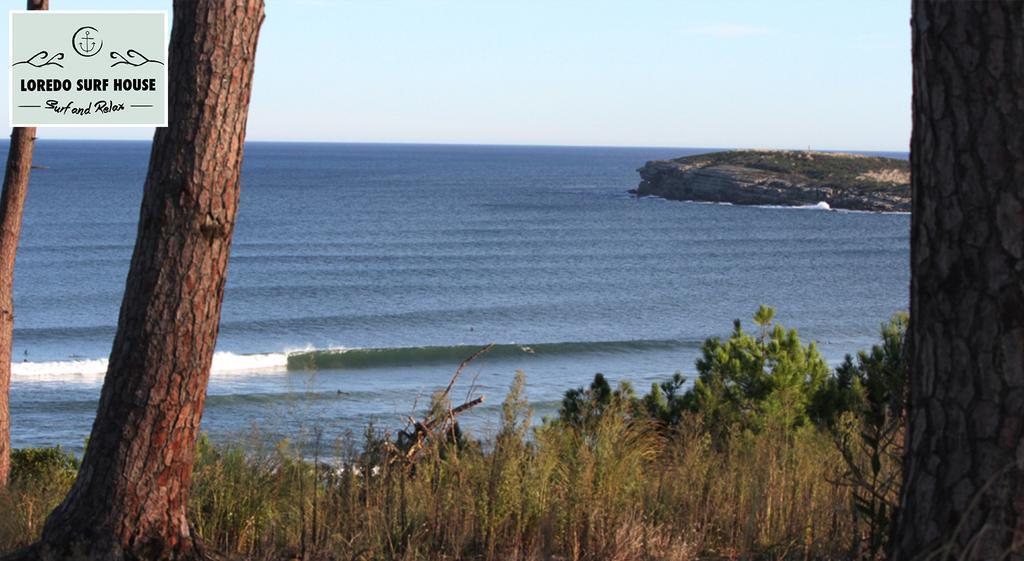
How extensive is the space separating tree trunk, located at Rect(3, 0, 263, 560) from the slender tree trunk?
3.19 metres

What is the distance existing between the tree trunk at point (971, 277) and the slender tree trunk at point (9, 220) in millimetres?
6049

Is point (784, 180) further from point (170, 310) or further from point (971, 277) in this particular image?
point (971, 277)

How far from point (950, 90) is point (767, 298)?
39395mm

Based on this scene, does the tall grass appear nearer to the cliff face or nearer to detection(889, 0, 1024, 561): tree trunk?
detection(889, 0, 1024, 561): tree trunk

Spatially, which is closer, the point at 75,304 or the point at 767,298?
the point at 75,304

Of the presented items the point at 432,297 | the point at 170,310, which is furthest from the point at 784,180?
the point at 170,310

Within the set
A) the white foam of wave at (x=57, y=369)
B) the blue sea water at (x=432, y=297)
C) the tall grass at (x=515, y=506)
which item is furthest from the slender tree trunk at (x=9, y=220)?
the white foam of wave at (x=57, y=369)

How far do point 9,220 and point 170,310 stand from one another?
365cm

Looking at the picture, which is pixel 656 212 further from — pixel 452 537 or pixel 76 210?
pixel 452 537

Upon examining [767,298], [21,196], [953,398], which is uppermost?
[21,196]

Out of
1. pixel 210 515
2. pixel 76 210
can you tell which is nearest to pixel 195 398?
pixel 210 515

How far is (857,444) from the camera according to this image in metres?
6.07

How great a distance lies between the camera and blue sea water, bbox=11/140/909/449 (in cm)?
2369

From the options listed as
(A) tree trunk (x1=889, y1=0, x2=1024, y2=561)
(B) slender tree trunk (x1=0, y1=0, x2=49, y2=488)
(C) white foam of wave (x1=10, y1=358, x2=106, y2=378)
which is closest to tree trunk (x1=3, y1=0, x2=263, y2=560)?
(A) tree trunk (x1=889, y1=0, x2=1024, y2=561)
